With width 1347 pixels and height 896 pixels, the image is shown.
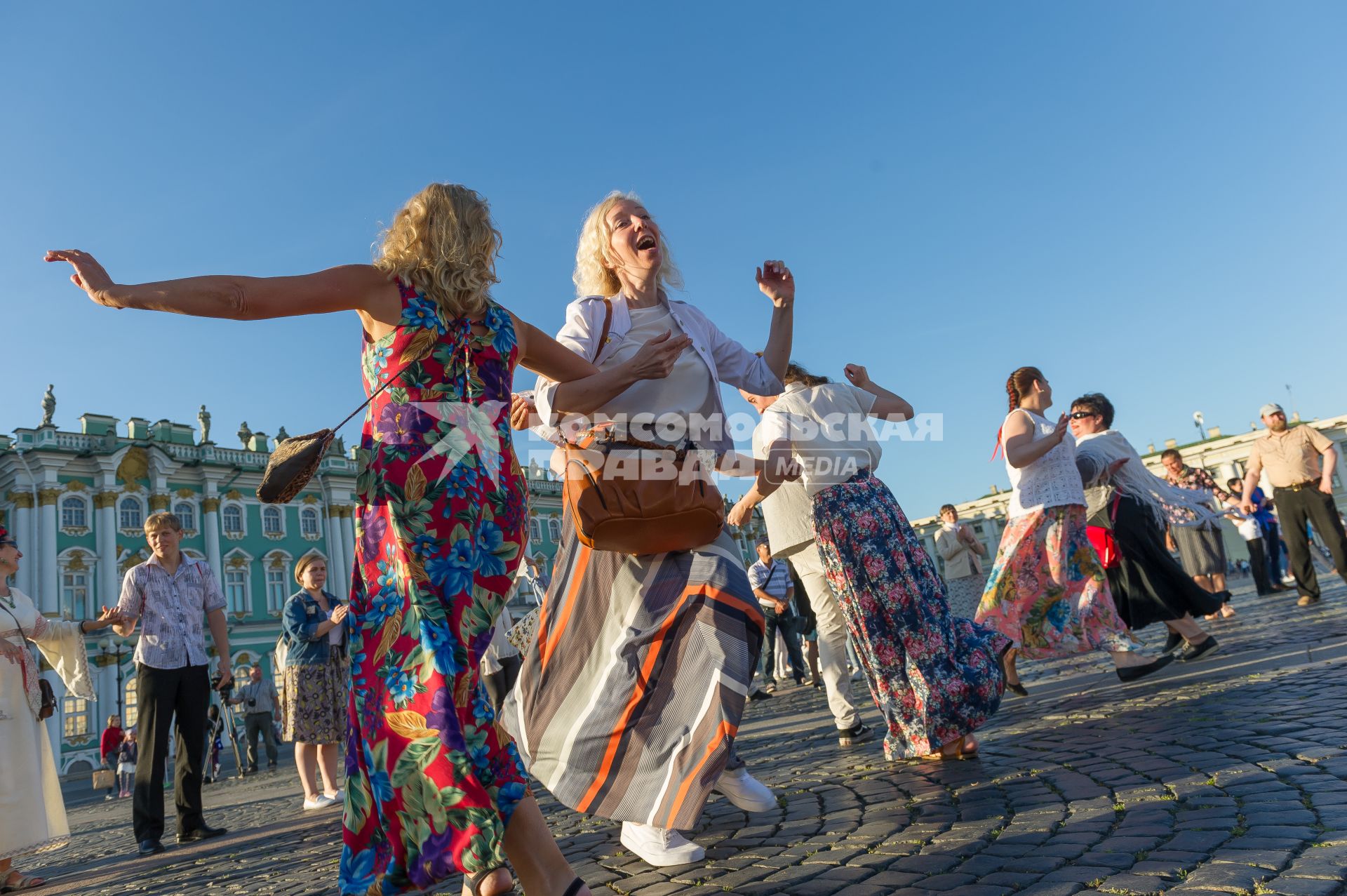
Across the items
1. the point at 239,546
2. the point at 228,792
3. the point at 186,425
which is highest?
the point at 186,425

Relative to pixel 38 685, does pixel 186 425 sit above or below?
above

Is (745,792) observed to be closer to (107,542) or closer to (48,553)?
(48,553)

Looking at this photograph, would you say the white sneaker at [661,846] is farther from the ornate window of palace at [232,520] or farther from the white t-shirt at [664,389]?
the ornate window of palace at [232,520]

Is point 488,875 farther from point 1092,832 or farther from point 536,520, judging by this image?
point 536,520

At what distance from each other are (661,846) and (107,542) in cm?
4518

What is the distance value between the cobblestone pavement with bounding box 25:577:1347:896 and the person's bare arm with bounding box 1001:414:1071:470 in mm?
1437

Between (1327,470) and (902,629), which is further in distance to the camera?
(1327,470)

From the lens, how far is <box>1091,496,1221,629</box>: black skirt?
671 cm

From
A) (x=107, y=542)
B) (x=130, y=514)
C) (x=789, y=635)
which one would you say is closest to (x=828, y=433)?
(x=789, y=635)

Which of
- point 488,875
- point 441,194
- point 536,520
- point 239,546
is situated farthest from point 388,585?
point 536,520

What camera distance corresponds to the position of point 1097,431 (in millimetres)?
→ 7422

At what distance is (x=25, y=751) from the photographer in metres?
5.08

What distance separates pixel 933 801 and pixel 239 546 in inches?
1904

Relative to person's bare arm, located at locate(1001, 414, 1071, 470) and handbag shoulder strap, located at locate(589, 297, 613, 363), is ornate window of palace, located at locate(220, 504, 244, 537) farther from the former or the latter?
handbag shoulder strap, located at locate(589, 297, 613, 363)
